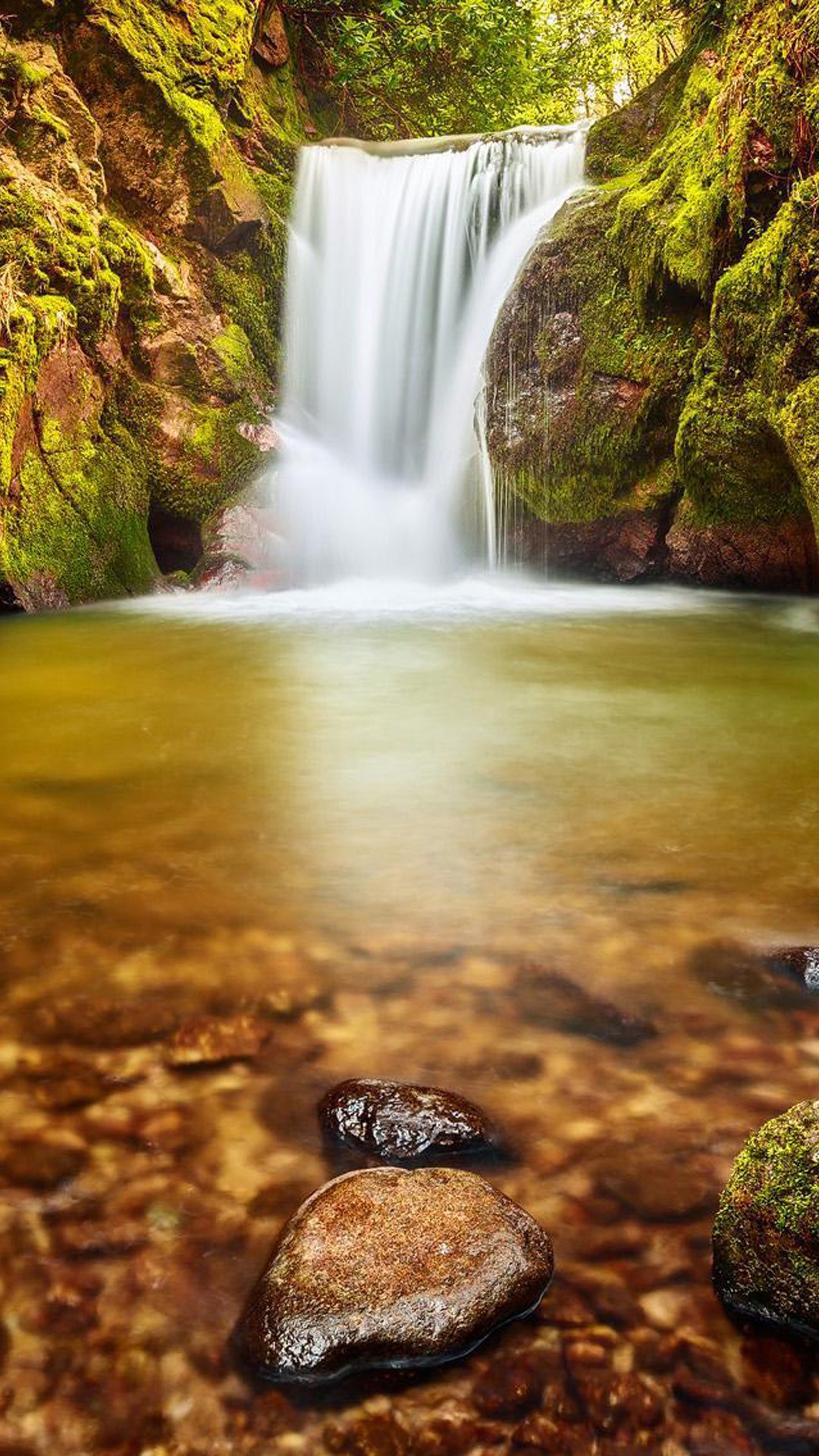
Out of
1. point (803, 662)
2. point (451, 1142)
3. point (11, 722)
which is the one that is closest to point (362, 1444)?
point (451, 1142)

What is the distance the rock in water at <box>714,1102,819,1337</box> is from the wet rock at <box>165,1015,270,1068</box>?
108 cm

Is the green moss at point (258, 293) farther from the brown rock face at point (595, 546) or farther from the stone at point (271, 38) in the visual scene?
the brown rock face at point (595, 546)

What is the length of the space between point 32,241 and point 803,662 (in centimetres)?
763

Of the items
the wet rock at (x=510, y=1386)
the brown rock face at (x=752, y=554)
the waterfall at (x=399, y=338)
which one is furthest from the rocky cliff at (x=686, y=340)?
the wet rock at (x=510, y=1386)

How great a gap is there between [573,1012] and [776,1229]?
35.5 inches

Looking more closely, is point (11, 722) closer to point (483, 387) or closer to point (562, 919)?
point (562, 919)

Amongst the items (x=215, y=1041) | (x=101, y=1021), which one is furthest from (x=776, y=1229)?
(x=101, y=1021)

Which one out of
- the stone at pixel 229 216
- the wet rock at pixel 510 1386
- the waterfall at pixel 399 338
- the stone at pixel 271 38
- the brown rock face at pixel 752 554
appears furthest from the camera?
the stone at pixel 271 38

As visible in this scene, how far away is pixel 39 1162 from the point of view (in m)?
1.86

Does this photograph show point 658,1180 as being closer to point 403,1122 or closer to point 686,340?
point 403,1122

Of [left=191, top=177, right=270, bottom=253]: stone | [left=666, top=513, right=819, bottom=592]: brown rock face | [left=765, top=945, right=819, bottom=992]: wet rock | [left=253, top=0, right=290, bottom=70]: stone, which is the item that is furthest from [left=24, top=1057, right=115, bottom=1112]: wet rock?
[left=253, top=0, right=290, bottom=70]: stone

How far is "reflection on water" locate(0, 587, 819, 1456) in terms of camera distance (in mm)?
1429

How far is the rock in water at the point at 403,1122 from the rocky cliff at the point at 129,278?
25.5 feet

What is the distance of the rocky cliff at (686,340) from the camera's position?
24.6ft
